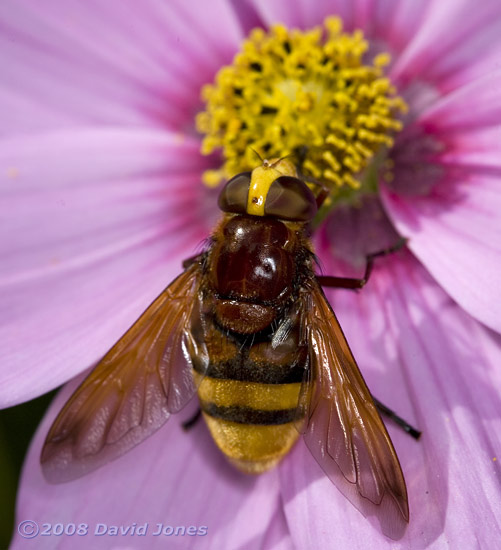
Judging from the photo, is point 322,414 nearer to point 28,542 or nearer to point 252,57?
point 28,542

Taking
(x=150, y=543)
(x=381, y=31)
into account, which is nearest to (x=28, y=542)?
(x=150, y=543)

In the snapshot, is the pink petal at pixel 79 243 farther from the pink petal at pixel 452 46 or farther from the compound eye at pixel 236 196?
the pink petal at pixel 452 46

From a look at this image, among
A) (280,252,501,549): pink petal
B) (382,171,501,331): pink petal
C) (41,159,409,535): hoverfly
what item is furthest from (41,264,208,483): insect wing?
(382,171,501,331): pink petal

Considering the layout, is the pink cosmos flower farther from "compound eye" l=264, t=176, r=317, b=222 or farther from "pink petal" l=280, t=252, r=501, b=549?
"compound eye" l=264, t=176, r=317, b=222

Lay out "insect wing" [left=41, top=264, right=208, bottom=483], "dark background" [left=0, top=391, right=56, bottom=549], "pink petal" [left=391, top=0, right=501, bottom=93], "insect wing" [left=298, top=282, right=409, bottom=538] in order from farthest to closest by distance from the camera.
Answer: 1. "dark background" [left=0, top=391, right=56, bottom=549]
2. "pink petal" [left=391, top=0, right=501, bottom=93]
3. "insect wing" [left=41, top=264, right=208, bottom=483]
4. "insect wing" [left=298, top=282, right=409, bottom=538]

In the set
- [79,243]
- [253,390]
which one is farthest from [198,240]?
[253,390]
